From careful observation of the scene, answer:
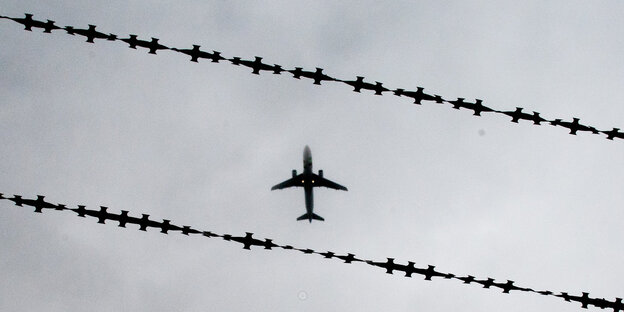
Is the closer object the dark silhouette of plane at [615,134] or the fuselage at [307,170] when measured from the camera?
the dark silhouette of plane at [615,134]

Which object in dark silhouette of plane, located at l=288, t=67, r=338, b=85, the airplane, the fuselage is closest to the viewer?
dark silhouette of plane, located at l=288, t=67, r=338, b=85

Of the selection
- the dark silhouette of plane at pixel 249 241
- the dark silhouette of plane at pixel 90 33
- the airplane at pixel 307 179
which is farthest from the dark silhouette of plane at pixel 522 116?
the airplane at pixel 307 179

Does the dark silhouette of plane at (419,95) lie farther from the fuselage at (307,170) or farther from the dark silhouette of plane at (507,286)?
the fuselage at (307,170)

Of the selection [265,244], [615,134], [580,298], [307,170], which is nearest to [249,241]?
[265,244]

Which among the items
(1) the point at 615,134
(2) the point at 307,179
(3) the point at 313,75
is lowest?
(1) the point at 615,134

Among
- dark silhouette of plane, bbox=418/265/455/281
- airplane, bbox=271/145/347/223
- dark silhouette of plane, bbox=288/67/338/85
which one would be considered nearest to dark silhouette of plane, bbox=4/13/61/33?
dark silhouette of plane, bbox=288/67/338/85

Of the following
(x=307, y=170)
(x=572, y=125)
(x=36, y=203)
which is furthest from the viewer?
(x=307, y=170)

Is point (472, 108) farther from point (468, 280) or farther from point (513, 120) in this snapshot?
point (468, 280)

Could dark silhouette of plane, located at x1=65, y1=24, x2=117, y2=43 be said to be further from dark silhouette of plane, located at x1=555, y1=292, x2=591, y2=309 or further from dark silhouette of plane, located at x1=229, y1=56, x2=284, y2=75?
dark silhouette of plane, located at x1=555, y1=292, x2=591, y2=309

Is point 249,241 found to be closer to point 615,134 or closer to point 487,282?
point 487,282

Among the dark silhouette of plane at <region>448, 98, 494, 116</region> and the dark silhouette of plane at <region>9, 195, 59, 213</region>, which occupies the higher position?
the dark silhouette of plane at <region>448, 98, 494, 116</region>

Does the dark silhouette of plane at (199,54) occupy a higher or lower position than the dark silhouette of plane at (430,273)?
higher
